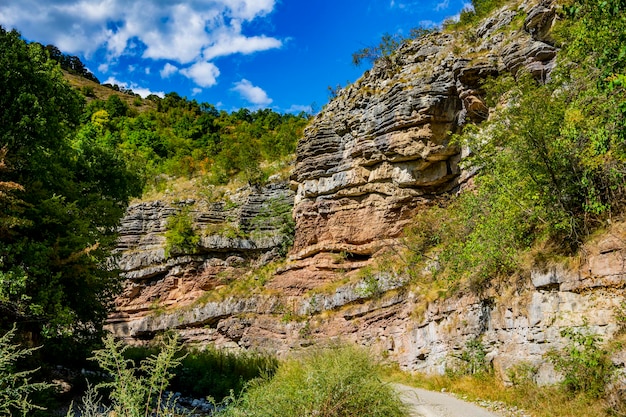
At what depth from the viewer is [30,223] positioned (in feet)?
29.8

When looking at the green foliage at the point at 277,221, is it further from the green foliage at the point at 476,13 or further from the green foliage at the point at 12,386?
the green foliage at the point at 12,386

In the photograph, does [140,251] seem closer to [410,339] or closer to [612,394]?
[410,339]

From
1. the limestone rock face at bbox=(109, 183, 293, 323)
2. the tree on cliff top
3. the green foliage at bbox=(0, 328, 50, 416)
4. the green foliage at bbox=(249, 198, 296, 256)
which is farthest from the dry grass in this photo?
the limestone rock face at bbox=(109, 183, 293, 323)

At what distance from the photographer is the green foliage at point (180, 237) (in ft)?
94.3

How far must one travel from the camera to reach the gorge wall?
17078 millimetres

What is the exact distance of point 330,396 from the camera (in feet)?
21.7

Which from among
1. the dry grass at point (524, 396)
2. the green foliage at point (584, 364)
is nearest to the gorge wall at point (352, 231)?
the dry grass at point (524, 396)

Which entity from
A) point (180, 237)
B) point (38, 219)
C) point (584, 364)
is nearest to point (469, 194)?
point (584, 364)

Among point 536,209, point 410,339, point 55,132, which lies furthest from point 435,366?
point 55,132

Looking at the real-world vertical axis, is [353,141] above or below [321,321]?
above

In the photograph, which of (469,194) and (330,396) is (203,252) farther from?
(330,396)

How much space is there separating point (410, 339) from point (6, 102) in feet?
47.7

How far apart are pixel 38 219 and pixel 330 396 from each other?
8178 mm

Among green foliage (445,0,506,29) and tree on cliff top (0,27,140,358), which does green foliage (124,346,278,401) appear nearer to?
tree on cliff top (0,27,140,358)
